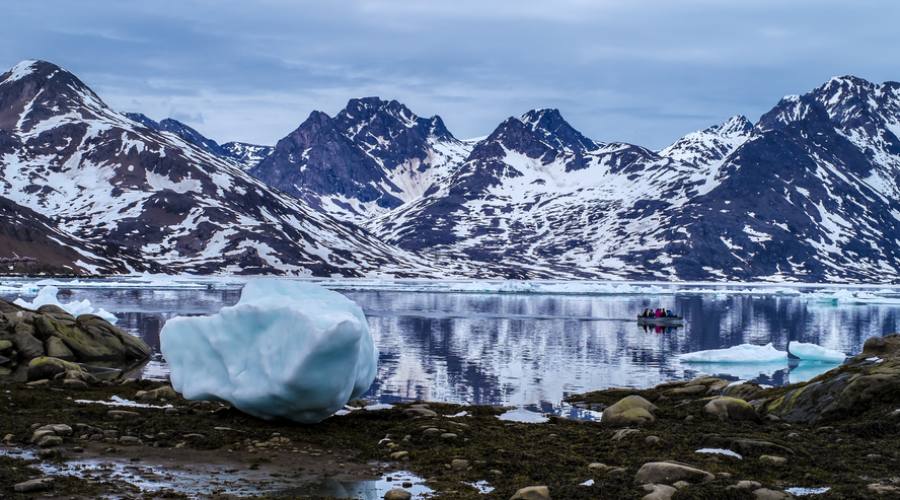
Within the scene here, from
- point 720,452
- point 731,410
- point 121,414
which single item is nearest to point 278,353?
point 121,414

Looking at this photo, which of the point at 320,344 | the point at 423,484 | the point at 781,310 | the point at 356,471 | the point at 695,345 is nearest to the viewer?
the point at 423,484

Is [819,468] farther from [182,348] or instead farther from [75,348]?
[75,348]

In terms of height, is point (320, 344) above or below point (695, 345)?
above

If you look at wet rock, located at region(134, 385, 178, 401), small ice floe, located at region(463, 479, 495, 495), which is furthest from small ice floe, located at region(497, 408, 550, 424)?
wet rock, located at region(134, 385, 178, 401)

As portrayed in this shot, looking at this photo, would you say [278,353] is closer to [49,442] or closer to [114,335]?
[49,442]

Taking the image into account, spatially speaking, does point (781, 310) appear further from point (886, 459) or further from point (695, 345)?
point (886, 459)

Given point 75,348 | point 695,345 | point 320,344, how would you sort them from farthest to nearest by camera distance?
point 695,345, point 75,348, point 320,344

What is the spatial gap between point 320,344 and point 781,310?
420 feet

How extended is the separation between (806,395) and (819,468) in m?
11.6

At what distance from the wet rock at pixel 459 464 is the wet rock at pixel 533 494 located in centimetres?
361

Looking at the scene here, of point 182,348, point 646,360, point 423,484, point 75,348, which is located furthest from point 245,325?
point 646,360

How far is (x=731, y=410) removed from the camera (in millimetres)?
31281

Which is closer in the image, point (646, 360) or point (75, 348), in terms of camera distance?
point (75, 348)

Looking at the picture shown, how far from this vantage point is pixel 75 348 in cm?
4891
